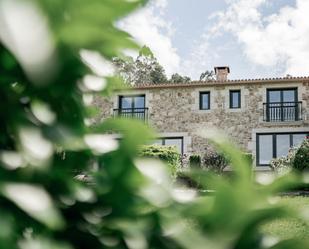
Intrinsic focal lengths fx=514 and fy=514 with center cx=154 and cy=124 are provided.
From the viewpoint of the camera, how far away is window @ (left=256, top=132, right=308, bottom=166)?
25.5m

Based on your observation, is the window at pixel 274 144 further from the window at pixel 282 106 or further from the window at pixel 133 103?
the window at pixel 133 103

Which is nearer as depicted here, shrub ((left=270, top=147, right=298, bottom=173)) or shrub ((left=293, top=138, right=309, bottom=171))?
shrub ((left=293, top=138, right=309, bottom=171))

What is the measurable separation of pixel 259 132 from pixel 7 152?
25.9 m

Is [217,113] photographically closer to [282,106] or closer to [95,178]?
[282,106]

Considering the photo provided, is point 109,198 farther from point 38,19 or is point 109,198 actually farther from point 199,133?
point 38,19

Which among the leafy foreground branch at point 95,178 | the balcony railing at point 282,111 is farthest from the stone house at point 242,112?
the leafy foreground branch at point 95,178

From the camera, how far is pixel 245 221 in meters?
0.55

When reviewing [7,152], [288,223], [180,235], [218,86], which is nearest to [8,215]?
[7,152]

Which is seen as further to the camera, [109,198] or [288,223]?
[288,223]

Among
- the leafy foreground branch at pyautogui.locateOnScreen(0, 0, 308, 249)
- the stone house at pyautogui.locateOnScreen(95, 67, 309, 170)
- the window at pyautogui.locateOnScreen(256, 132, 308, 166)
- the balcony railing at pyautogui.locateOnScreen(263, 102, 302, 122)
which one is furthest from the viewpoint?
the balcony railing at pyautogui.locateOnScreen(263, 102, 302, 122)

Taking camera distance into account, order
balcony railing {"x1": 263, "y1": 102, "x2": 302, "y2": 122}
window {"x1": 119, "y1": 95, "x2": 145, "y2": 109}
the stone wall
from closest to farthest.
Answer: the stone wall
balcony railing {"x1": 263, "y1": 102, "x2": 302, "y2": 122}
window {"x1": 119, "y1": 95, "x2": 145, "y2": 109}

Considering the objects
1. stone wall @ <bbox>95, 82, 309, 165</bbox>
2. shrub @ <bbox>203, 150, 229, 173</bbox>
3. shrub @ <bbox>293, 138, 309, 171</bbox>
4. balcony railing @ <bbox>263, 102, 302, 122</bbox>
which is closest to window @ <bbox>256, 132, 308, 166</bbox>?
stone wall @ <bbox>95, 82, 309, 165</bbox>

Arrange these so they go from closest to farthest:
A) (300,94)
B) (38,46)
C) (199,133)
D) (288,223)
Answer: (38,46), (199,133), (288,223), (300,94)

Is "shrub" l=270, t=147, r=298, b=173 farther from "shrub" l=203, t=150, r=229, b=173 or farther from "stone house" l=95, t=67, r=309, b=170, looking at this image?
"stone house" l=95, t=67, r=309, b=170
